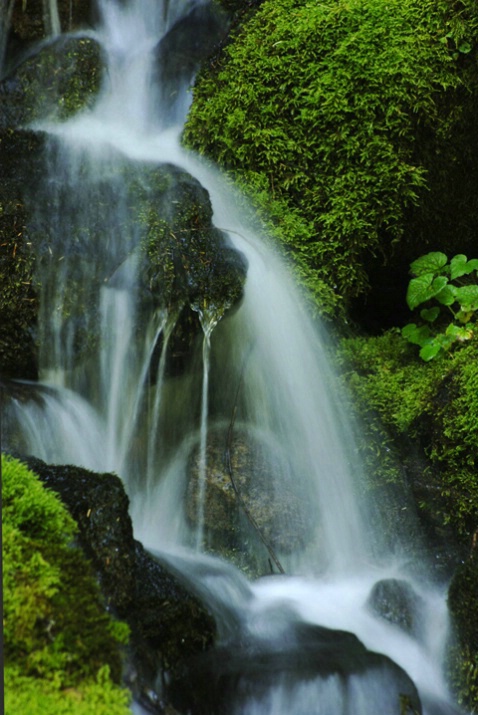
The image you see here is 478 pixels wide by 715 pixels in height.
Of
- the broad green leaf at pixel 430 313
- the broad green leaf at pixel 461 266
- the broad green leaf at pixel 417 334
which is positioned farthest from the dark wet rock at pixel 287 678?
the broad green leaf at pixel 461 266

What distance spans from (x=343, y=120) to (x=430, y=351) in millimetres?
1416

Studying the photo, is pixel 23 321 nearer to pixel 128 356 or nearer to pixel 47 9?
pixel 128 356

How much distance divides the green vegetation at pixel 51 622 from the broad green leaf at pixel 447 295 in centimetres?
261

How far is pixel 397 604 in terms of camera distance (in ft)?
10.5

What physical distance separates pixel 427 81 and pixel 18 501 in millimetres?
3371

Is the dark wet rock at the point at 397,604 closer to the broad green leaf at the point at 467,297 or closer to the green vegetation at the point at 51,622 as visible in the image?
the green vegetation at the point at 51,622

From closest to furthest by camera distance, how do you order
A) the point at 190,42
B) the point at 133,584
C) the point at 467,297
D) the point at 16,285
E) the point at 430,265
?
the point at 133,584
the point at 16,285
the point at 467,297
the point at 430,265
the point at 190,42


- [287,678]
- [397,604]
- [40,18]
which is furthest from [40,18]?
[287,678]

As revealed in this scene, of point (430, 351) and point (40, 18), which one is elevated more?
point (40, 18)

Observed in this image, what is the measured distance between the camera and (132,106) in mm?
4781

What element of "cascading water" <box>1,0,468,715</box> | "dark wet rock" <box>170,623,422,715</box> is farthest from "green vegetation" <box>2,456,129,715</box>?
"cascading water" <box>1,0,468,715</box>

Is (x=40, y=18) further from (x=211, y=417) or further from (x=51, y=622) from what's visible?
(x=51, y=622)

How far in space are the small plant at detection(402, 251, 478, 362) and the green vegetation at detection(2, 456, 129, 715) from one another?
2.41m

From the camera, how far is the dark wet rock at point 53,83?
448 cm
